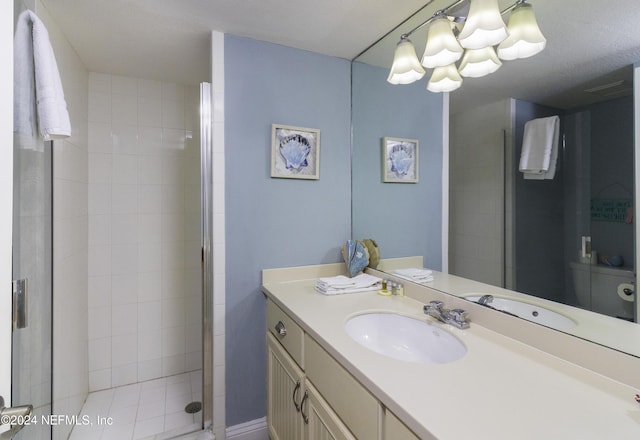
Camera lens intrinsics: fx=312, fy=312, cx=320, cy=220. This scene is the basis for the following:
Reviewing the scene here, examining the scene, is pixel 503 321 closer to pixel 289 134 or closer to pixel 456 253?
pixel 456 253

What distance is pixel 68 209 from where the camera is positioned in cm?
168

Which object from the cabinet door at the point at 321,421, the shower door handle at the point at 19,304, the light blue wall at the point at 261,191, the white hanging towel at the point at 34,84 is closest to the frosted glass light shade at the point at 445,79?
the light blue wall at the point at 261,191

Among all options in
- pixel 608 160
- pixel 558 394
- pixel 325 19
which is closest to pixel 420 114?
pixel 325 19

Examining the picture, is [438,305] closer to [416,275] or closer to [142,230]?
[416,275]

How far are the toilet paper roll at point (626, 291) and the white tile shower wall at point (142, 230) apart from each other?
2.30 metres

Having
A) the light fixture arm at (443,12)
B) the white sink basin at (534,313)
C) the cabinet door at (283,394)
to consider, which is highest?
the light fixture arm at (443,12)

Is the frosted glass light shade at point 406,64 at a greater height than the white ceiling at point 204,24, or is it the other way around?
the white ceiling at point 204,24

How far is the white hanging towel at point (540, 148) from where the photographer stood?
94 centimetres

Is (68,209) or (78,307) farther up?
(68,209)

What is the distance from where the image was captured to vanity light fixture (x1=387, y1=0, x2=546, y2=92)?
101 centimetres

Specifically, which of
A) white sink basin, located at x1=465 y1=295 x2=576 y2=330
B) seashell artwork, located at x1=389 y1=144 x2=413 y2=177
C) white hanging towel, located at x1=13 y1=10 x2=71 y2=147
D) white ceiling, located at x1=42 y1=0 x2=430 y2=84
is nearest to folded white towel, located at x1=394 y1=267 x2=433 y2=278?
white sink basin, located at x1=465 y1=295 x2=576 y2=330

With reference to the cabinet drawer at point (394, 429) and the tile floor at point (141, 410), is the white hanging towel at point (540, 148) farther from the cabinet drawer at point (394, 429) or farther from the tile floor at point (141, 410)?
the tile floor at point (141, 410)

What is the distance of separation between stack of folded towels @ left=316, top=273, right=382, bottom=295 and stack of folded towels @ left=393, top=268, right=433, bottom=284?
141 millimetres

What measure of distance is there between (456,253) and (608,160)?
23.5 inches
